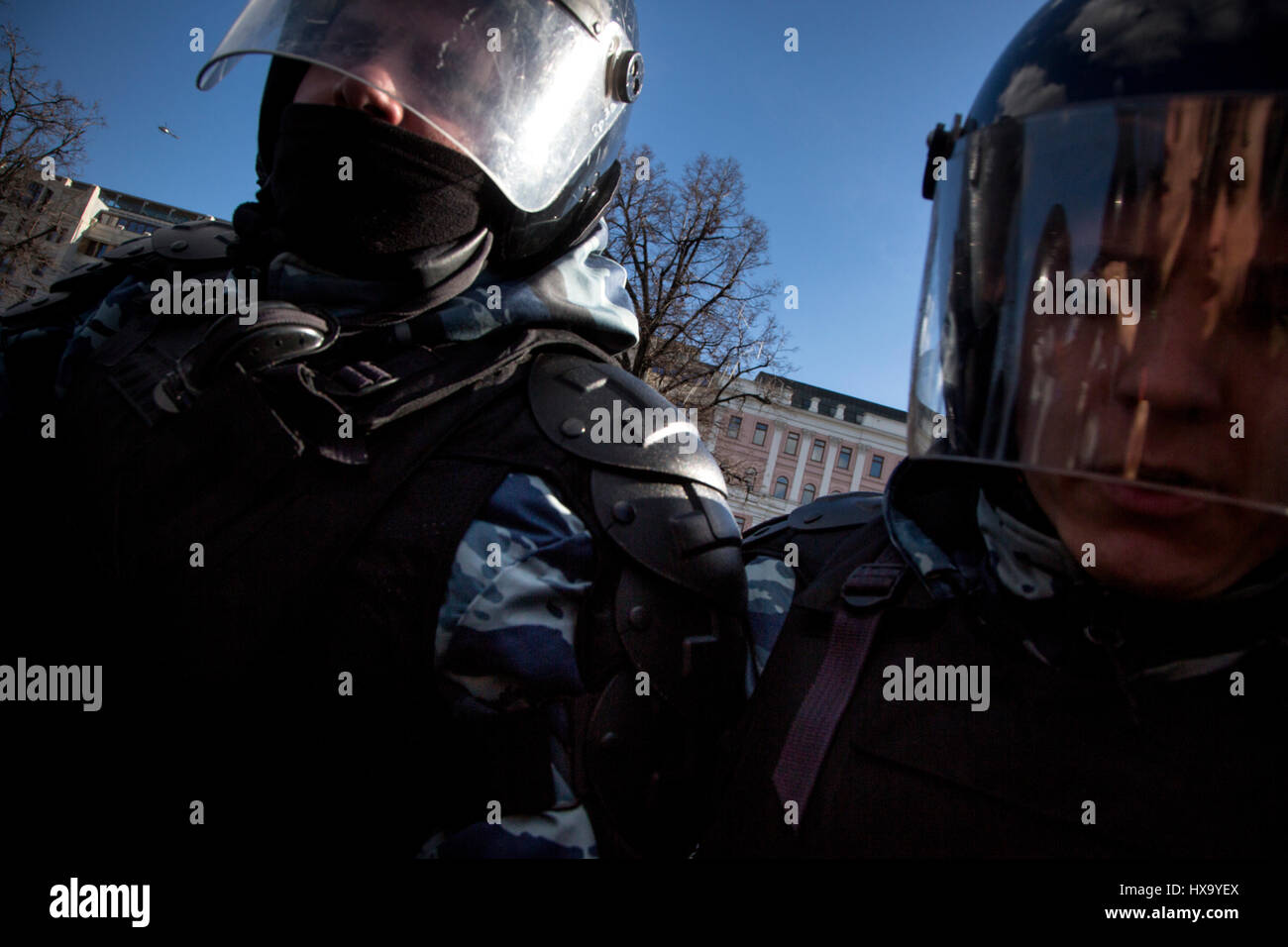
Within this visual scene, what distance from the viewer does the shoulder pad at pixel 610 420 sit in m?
1.30

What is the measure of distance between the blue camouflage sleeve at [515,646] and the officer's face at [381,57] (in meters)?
0.78

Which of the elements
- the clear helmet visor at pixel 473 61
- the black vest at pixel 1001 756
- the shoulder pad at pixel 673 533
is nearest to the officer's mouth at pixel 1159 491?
the black vest at pixel 1001 756

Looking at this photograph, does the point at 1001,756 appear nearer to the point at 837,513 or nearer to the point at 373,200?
the point at 837,513

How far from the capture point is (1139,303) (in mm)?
884

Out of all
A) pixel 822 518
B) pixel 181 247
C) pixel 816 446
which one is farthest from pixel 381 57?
pixel 816 446

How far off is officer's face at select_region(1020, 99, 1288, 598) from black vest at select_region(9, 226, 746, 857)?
60 cm

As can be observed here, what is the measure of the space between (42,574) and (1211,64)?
2.16m

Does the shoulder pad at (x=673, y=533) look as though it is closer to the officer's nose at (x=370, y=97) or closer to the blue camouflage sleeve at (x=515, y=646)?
the blue camouflage sleeve at (x=515, y=646)

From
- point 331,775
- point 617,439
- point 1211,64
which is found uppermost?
point 1211,64
